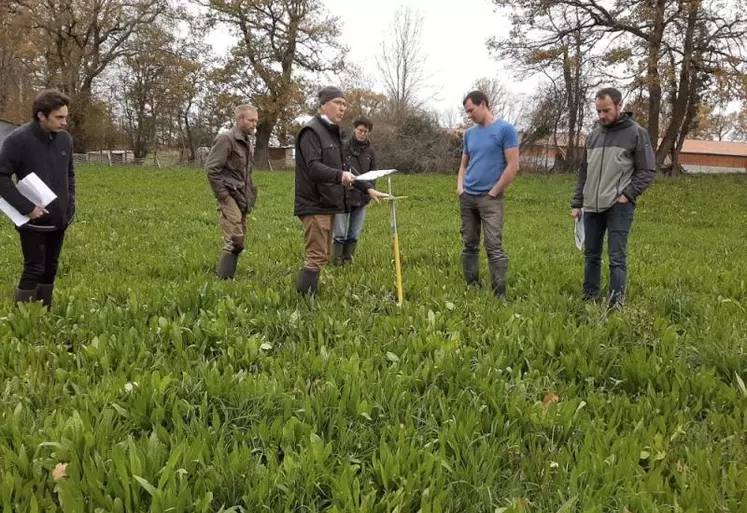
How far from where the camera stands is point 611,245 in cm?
522

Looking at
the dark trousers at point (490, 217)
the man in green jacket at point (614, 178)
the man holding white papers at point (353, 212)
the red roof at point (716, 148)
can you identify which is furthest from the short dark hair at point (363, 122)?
the red roof at point (716, 148)

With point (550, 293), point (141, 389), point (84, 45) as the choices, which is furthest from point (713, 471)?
point (84, 45)

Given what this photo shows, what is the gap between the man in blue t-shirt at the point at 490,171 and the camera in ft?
18.0

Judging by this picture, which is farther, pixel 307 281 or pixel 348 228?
pixel 348 228

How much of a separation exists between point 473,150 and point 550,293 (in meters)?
1.58

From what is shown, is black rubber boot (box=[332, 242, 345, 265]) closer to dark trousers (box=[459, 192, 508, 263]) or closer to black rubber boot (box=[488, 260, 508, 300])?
dark trousers (box=[459, 192, 508, 263])

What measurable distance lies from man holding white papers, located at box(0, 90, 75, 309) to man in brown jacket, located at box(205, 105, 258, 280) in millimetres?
1493

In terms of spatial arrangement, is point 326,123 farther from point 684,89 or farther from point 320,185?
point 684,89

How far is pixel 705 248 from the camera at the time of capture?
9398 millimetres

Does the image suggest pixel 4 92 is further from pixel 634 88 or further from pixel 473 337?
pixel 473 337

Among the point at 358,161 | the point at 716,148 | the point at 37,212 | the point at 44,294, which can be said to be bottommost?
the point at 44,294

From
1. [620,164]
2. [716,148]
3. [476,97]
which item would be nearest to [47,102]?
[476,97]

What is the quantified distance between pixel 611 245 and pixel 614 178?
60 centimetres

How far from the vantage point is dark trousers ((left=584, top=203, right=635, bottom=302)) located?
514cm
